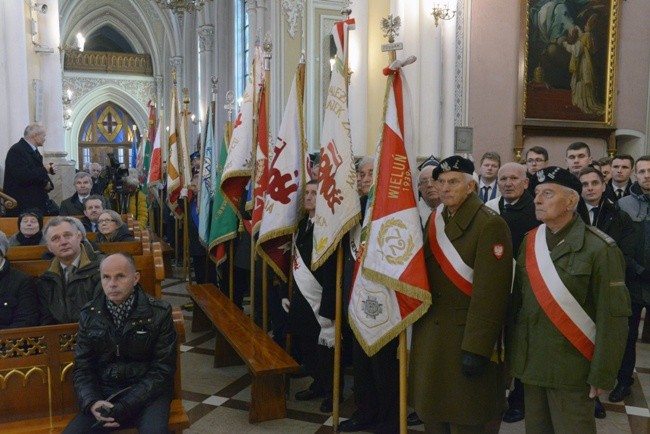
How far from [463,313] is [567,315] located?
1.41 feet

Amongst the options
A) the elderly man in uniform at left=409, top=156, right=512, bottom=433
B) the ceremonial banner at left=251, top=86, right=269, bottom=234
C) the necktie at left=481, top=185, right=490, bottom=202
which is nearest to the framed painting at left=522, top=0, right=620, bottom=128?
the necktie at left=481, top=185, right=490, bottom=202

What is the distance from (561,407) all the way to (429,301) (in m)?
0.68

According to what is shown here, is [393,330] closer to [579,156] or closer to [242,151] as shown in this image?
[579,156]

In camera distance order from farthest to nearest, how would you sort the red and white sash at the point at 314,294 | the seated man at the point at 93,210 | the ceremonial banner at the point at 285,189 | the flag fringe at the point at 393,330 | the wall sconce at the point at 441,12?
the wall sconce at the point at 441,12 → the seated man at the point at 93,210 → the ceremonial banner at the point at 285,189 → the red and white sash at the point at 314,294 → the flag fringe at the point at 393,330

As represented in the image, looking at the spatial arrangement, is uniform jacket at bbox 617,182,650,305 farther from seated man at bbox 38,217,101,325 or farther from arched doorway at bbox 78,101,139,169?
arched doorway at bbox 78,101,139,169

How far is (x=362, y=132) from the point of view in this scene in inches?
342

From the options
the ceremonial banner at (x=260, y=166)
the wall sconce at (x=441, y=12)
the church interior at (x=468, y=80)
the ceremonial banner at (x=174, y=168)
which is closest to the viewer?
the ceremonial banner at (x=260, y=166)

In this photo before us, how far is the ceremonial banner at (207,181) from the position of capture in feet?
19.1

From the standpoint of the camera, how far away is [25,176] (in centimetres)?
611

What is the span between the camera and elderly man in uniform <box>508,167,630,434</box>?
2197 mm

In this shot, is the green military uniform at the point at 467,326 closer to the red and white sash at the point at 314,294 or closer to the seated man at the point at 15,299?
the red and white sash at the point at 314,294

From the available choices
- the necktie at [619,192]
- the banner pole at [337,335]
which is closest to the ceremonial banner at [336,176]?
the banner pole at [337,335]

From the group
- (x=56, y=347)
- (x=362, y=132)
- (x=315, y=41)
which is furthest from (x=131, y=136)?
(x=56, y=347)

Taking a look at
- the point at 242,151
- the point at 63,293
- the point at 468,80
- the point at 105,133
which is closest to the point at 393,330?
the point at 63,293
